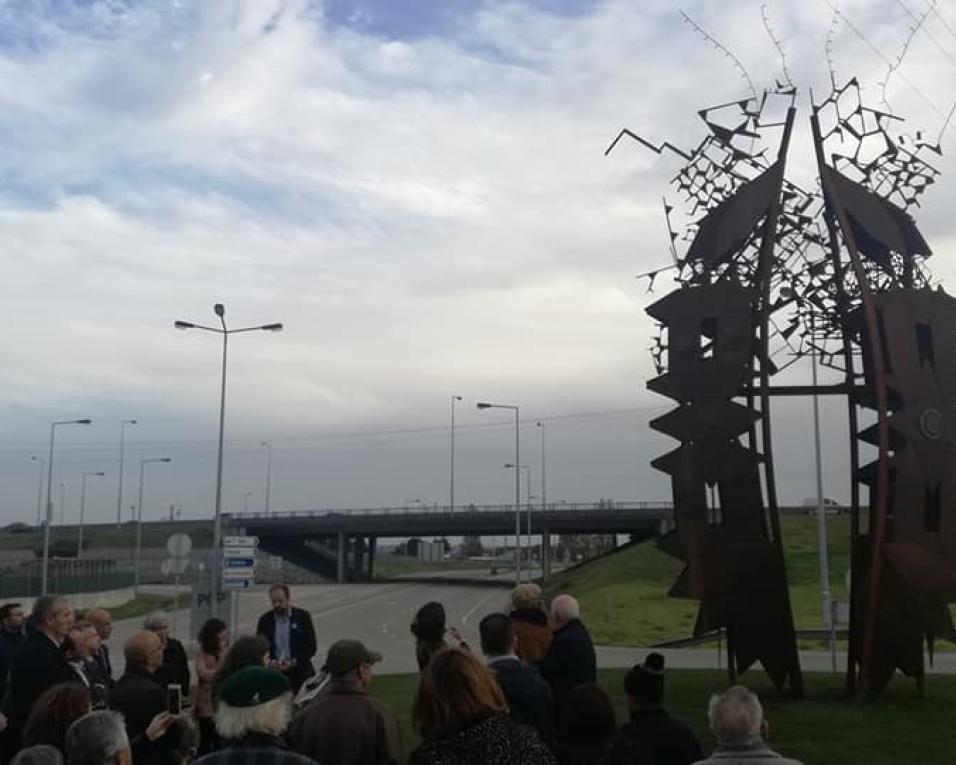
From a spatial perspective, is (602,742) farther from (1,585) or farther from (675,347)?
(1,585)

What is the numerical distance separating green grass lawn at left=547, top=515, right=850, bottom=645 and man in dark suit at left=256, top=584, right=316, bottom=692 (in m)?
16.5

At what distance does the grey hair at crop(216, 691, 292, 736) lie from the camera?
12.7ft

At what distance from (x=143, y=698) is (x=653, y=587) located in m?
39.4

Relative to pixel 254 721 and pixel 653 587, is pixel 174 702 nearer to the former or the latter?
pixel 254 721

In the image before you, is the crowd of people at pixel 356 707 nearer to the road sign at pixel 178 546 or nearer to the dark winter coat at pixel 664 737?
the dark winter coat at pixel 664 737

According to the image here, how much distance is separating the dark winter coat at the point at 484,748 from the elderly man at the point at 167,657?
14.1 feet

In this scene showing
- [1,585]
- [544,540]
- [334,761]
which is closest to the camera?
[334,761]

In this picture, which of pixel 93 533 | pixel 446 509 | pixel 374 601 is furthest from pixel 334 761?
pixel 93 533

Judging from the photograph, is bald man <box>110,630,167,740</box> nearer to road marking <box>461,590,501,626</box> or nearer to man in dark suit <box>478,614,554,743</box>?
man in dark suit <box>478,614,554,743</box>

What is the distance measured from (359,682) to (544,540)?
64.7m

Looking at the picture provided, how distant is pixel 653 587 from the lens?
43.8 meters

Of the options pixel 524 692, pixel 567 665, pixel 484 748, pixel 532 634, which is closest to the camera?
pixel 484 748

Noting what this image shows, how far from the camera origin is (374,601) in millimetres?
52875

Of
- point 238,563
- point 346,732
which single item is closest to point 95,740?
point 346,732
